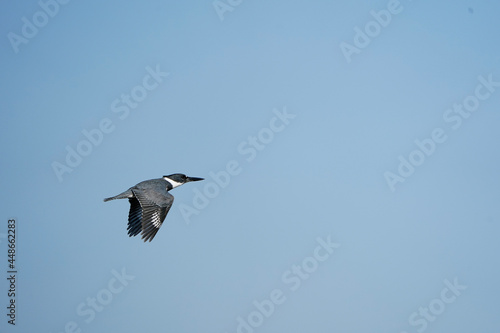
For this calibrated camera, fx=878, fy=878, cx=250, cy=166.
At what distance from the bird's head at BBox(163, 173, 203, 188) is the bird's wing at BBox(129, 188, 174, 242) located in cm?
217

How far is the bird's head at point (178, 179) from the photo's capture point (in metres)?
27.5

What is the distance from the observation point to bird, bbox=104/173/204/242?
24406 millimetres

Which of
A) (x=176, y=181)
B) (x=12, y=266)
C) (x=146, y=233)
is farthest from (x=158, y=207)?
(x=12, y=266)

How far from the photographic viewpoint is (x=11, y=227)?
27500mm

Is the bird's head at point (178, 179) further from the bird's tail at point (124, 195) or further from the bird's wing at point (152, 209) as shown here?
the bird's wing at point (152, 209)

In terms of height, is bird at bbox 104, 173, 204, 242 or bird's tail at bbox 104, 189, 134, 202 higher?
bird's tail at bbox 104, 189, 134, 202

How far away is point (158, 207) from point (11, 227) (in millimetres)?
5681

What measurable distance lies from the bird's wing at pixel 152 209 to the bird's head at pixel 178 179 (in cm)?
217

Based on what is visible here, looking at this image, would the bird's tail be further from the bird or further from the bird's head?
the bird's head

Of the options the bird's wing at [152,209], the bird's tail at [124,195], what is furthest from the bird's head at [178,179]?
the bird's wing at [152,209]

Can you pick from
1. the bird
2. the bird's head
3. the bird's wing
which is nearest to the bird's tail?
the bird

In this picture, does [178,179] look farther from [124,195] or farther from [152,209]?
[152,209]

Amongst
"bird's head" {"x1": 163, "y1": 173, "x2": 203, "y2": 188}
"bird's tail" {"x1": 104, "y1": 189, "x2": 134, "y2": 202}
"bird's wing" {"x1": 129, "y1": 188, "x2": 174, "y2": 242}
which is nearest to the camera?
"bird's wing" {"x1": 129, "y1": 188, "x2": 174, "y2": 242}

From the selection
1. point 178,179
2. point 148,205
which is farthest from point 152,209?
point 178,179
